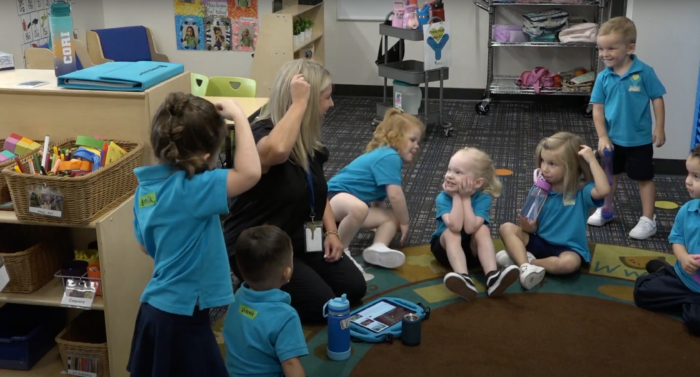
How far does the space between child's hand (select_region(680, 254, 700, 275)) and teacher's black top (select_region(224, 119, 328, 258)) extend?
1.49 metres

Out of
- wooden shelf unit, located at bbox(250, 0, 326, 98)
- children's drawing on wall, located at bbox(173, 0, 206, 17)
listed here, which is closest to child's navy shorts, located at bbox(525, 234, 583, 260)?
wooden shelf unit, located at bbox(250, 0, 326, 98)

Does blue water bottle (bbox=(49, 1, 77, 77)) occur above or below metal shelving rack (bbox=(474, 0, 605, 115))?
above

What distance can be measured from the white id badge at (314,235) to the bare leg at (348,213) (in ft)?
1.73

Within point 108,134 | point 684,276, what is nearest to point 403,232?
point 684,276

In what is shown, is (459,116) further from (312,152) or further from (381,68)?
(312,152)

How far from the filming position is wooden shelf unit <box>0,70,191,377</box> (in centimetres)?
262

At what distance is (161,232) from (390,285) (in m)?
1.65

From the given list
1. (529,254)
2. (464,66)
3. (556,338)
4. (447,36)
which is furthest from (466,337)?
(464,66)

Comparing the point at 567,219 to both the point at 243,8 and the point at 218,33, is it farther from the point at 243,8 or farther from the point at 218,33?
the point at 218,33

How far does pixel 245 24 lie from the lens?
25.4ft

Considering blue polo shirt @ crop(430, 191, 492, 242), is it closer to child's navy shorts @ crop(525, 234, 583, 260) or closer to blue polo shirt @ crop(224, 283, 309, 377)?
child's navy shorts @ crop(525, 234, 583, 260)

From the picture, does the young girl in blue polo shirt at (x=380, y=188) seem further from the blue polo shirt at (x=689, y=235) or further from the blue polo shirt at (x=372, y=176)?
the blue polo shirt at (x=689, y=235)

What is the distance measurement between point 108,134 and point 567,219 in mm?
2057

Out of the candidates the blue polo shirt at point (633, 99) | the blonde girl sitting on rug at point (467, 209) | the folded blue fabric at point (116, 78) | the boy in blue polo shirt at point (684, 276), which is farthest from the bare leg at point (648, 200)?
the folded blue fabric at point (116, 78)
